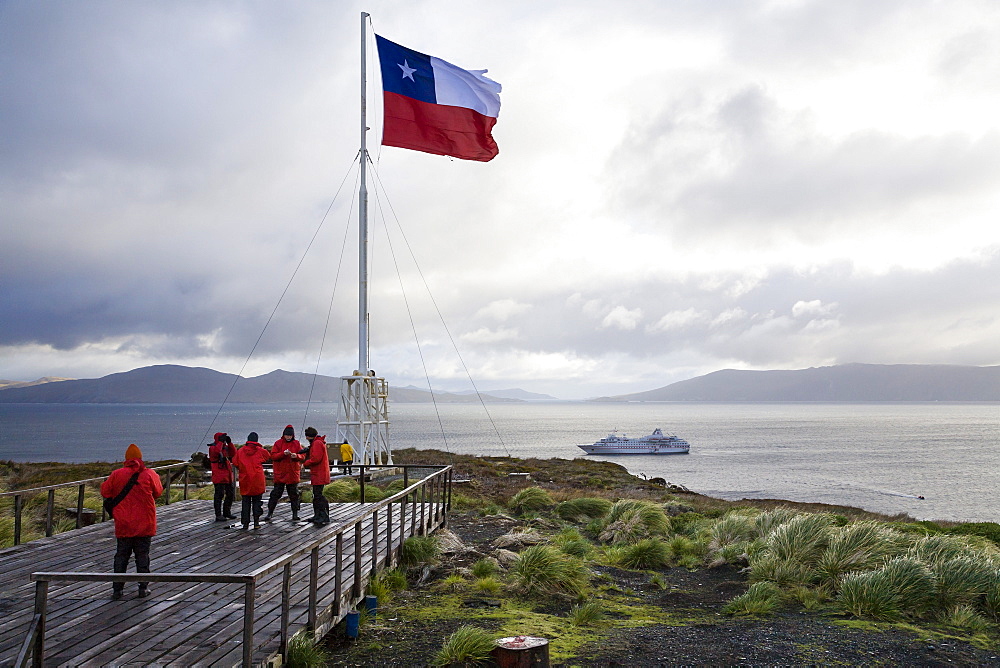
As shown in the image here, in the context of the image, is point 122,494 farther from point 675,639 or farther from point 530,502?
point 530,502

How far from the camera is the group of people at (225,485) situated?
7.40 meters

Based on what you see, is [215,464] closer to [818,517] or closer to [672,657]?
[672,657]

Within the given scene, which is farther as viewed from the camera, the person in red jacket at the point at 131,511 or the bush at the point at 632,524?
the bush at the point at 632,524

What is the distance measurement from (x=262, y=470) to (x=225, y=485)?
155 centimetres

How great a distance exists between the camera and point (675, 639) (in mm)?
7422

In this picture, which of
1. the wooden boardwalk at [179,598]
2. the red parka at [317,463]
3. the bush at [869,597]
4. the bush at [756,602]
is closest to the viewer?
the wooden boardwalk at [179,598]

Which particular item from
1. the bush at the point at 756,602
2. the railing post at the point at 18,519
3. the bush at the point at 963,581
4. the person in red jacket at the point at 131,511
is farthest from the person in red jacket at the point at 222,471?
the bush at the point at 963,581

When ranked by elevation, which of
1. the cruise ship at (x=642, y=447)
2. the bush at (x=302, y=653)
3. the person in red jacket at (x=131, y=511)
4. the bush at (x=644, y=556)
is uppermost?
the person in red jacket at (x=131, y=511)

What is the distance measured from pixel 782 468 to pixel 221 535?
66732 mm

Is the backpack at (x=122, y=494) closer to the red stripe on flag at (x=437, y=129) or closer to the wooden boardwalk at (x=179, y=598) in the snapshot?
the wooden boardwalk at (x=179, y=598)

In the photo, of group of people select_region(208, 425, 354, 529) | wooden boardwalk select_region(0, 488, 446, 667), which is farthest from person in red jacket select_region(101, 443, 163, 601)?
group of people select_region(208, 425, 354, 529)

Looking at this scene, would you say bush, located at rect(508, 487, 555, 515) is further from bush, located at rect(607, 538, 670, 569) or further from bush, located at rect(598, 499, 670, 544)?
bush, located at rect(607, 538, 670, 569)

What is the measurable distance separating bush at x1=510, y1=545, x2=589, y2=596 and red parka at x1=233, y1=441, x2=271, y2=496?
4.43m

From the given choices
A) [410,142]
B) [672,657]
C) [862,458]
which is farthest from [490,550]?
[862,458]
